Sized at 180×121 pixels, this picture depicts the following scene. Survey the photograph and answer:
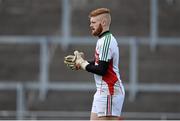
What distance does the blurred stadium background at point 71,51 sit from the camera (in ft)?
53.2

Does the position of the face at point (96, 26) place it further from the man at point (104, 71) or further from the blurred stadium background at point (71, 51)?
the blurred stadium background at point (71, 51)

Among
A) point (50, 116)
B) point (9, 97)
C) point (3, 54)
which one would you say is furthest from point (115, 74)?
point (3, 54)

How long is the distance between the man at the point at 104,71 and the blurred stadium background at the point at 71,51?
6.57 m

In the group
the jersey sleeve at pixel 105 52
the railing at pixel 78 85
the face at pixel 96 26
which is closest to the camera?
the jersey sleeve at pixel 105 52

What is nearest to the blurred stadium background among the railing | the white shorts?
the railing

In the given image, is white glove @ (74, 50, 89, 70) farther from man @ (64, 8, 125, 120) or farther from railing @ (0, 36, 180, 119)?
railing @ (0, 36, 180, 119)

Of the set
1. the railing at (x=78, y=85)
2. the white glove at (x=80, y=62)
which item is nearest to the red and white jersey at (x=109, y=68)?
the white glove at (x=80, y=62)

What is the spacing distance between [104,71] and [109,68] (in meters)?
0.08

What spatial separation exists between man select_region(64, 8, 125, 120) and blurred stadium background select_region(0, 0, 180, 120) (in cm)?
657

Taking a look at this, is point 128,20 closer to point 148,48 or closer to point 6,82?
point 148,48

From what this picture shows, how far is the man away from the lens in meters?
7.09

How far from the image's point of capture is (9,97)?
16734 mm

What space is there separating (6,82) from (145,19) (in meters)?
3.89

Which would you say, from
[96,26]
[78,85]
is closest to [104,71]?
[96,26]
